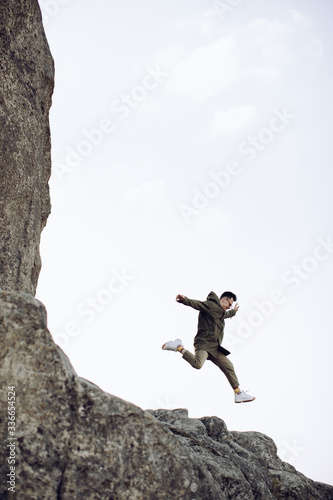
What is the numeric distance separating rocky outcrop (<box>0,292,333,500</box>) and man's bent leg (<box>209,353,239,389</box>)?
4.88 meters

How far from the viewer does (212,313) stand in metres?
11.3

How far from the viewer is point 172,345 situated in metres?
11.0

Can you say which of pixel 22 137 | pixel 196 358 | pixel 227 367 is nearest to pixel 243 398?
pixel 227 367

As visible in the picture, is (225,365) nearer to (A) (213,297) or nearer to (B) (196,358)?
(B) (196,358)

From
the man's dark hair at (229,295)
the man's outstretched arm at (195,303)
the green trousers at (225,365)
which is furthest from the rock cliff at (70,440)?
the man's dark hair at (229,295)

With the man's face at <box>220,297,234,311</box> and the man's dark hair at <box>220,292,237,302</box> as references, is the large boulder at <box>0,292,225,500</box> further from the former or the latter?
the man's dark hair at <box>220,292,237,302</box>

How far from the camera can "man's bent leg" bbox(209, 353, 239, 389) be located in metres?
11.2

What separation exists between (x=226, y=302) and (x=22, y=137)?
597 cm

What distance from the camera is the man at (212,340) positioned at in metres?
11.0

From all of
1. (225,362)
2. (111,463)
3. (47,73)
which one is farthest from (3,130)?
(225,362)

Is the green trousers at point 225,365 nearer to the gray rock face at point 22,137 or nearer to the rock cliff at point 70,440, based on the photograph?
the rock cliff at point 70,440

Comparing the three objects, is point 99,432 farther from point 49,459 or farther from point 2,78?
point 2,78

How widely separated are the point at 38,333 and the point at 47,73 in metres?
6.36

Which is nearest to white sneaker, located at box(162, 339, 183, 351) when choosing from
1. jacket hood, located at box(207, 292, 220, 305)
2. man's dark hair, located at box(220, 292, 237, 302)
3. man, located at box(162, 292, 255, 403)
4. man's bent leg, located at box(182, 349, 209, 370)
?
man, located at box(162, 292, 255, 403)
